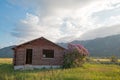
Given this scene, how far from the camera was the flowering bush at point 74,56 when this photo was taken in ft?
126

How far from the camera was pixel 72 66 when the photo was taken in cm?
3834

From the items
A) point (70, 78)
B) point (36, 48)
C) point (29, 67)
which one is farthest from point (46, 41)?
point (70, 78)

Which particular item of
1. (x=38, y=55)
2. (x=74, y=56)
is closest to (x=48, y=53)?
(x=38, y=55)

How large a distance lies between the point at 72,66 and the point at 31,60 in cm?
671

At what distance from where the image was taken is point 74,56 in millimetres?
39031

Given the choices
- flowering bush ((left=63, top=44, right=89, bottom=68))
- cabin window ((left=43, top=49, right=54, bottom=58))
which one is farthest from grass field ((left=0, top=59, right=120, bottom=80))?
cabin window ((left=43, top=49, right=54, bottom=58))

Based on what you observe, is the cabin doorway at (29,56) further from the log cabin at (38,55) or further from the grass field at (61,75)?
the grass field at (61,75)

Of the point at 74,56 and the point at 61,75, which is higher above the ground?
the point at 74,56

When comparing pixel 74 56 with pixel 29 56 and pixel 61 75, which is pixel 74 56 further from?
pixel 61 75

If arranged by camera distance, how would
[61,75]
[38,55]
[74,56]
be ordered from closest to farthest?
[61,75]
[38,55]
[74,56]

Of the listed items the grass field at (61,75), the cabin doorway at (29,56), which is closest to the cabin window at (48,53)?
the cabin doorway at (29,56)

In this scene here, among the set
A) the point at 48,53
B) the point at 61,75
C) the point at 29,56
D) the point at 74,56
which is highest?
the point at 48,53

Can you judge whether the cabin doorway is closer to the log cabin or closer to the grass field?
the log cabin

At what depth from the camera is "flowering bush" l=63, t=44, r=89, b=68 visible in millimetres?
38531
